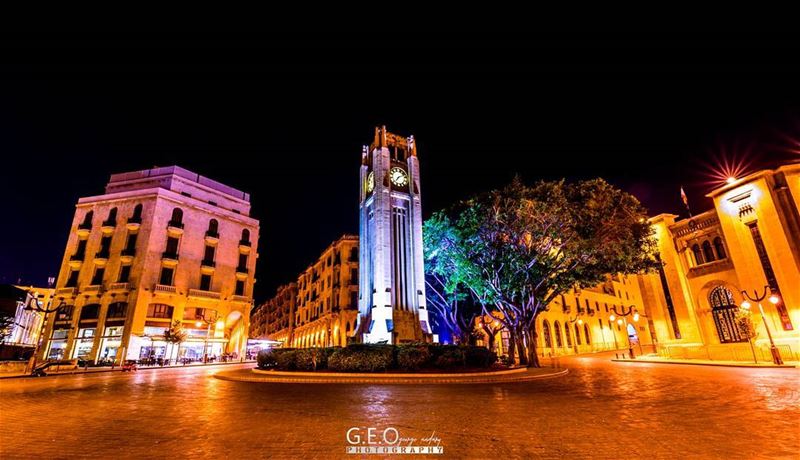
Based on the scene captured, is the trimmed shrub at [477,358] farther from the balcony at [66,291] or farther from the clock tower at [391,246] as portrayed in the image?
the balcony at [66,291]

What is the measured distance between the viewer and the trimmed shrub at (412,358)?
17812mm

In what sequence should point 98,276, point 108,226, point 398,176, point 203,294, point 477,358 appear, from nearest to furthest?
point 477,358, point 98,276, point 108,226, point 203,294, point 398,176

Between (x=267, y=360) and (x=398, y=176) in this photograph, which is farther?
(x=398, y=176)

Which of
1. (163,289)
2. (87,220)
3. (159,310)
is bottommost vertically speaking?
(159,310)

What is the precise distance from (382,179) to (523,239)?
22823 mm

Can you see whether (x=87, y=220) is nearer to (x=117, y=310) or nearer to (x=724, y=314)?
(x=117, y=310)

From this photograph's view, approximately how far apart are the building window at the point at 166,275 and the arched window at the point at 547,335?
42454mm

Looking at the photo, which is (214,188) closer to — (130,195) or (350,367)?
→ (130,195)

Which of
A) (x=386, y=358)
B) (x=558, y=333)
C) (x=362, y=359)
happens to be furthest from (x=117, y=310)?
(x=558, y=333)

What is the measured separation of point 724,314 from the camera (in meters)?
23.6

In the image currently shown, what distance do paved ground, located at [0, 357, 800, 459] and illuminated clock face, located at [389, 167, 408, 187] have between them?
33.7m

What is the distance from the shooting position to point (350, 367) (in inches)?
704

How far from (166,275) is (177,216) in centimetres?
725

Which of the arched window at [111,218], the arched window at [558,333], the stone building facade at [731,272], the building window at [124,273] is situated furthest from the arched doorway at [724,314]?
the arched window at [111,218]
